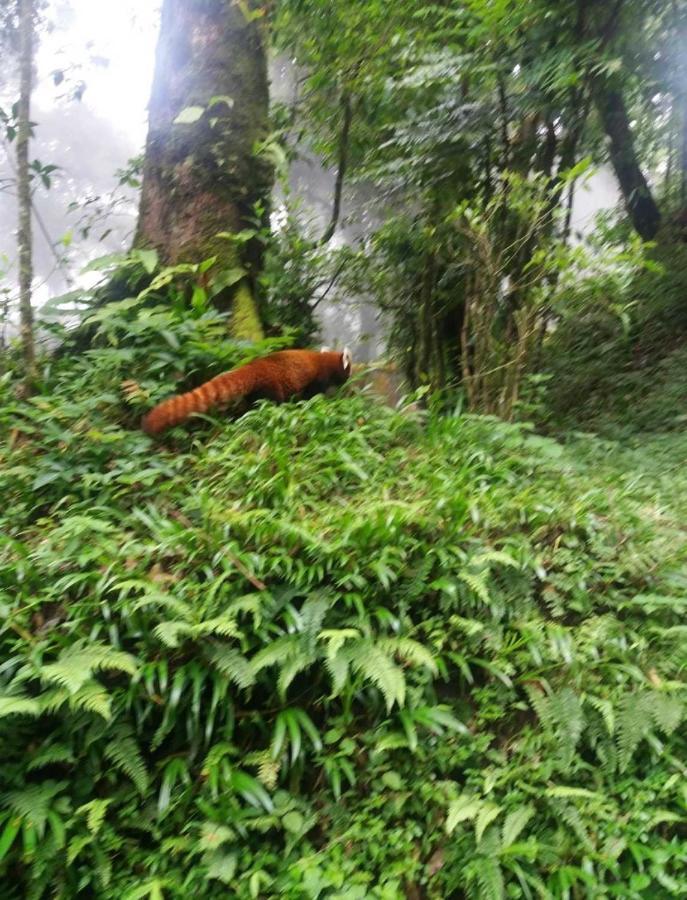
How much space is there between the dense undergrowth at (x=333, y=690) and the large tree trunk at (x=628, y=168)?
252 inches

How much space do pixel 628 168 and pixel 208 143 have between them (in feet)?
20.8

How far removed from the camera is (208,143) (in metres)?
5.44

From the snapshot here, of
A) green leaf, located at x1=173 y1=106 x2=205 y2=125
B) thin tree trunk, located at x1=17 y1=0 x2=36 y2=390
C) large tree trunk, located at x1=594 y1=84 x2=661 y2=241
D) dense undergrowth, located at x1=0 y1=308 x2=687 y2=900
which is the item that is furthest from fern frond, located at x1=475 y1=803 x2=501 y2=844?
large tree trunk, located at x1=594 y1=84 x2=661 y2=241

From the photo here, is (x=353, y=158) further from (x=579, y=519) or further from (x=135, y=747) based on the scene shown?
(x=135, y=747)

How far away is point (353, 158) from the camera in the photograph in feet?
21.9

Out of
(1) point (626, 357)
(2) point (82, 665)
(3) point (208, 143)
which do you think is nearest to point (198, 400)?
(2) point (82, 665)

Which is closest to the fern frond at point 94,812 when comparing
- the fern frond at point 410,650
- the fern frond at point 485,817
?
the fern frond at point 410,650

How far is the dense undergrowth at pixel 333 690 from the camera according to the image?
2.39 meters

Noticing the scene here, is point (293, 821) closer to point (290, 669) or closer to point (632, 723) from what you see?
point (290, 669)

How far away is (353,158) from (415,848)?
252 inches

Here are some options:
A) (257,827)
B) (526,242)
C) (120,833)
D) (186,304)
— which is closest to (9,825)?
(120,833)

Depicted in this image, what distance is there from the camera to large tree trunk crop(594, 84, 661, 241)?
765 cm

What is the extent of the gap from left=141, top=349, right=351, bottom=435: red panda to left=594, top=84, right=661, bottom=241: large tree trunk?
197 inches

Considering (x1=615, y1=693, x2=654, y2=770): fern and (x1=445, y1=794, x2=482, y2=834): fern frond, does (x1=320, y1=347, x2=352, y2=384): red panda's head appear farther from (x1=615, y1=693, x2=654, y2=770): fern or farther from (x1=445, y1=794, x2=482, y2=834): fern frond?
(x1=445, y1=794, x2=482, y2=834): fern frond
